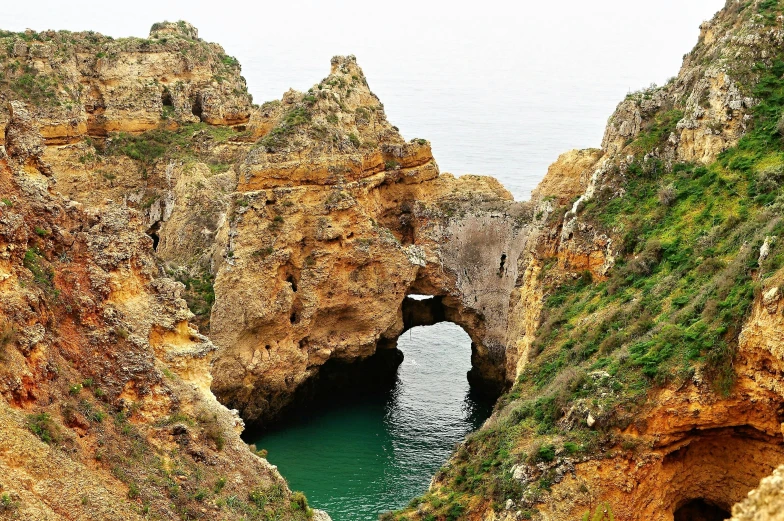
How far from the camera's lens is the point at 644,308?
30.1m

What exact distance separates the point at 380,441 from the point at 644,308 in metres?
16.2

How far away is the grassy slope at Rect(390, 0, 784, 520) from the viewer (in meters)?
25.7

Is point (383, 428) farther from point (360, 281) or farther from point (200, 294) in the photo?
point (200, 294)

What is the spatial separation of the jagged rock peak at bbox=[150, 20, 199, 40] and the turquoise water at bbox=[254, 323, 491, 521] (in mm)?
25348

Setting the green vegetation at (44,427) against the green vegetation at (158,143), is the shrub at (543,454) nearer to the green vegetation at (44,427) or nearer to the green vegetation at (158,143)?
the green vegetation at (44,427)

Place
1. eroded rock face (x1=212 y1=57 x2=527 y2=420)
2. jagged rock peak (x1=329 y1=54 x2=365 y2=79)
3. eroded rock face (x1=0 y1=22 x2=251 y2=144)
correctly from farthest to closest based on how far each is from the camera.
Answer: eroded rock face (x1=0 y1=22 x2=251 y2=144) → jagged rock peak (x1=329 y1=54 x2=365 y2=79) → eroded rock face (x1=212 y1=57 x2=527 y2=420)

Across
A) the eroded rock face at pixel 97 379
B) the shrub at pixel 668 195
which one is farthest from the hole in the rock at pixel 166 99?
the shrub at pixel 668 195

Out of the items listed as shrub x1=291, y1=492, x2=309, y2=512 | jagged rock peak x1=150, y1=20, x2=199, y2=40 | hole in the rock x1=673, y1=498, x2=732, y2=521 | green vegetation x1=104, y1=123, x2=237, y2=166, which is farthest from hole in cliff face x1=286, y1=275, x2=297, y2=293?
jagged rock peak x1=150, y1=20, x2=199, y2=40

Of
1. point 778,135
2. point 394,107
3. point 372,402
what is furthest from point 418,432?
point 394,107

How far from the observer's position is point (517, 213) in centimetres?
4628

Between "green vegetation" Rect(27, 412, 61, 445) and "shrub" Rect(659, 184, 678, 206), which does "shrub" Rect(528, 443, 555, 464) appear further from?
"green vegetation" Rect(27, 412, 61, 445)

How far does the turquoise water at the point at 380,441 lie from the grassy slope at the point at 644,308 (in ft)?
22.4

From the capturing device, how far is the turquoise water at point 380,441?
37188mm

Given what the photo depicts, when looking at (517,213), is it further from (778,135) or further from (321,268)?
(778,135)
